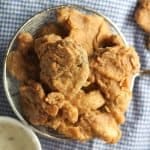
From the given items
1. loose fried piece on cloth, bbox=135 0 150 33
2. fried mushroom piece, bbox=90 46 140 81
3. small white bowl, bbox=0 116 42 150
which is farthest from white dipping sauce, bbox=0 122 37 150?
loose fried piece on cloth, bbox=135 0 150 33

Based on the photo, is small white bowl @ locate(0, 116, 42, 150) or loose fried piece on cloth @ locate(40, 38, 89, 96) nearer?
loose fried piece on cloth @ locate(40, 38, 89, 96)

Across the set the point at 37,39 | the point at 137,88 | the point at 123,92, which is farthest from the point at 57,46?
the point at 137,88

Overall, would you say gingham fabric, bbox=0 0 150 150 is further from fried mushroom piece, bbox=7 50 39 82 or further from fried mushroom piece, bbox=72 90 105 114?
fried mushroom piece, bbox=72 90 105 114

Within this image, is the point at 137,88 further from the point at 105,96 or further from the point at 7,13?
the point at 7,13

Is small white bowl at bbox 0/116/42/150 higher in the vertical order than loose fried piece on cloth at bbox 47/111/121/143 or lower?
lower

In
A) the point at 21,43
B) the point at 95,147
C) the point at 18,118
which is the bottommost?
the point at 95,147

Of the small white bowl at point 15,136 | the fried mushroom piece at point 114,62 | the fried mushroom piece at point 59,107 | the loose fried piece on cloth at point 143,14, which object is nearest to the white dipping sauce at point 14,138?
the small white bowl at point 15,136
